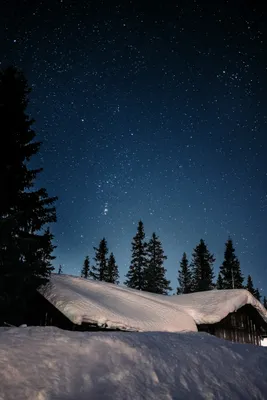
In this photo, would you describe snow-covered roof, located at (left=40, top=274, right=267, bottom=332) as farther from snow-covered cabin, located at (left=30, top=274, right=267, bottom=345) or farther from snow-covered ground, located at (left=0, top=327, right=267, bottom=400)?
snow-covered ground, located at (left=0, top=327, right=267, bottom=400)

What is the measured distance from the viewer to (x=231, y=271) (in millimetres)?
45469

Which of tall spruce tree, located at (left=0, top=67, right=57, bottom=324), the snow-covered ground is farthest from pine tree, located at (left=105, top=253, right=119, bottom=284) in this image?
the snow-covered ground

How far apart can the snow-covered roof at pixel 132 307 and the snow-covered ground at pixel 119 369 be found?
23.4 feet

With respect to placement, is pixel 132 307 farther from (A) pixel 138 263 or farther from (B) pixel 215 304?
(A) pixel 138 263

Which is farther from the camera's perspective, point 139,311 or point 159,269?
point 159,269

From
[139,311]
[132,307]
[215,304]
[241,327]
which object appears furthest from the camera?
[241,327]

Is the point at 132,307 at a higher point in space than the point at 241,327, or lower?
higher

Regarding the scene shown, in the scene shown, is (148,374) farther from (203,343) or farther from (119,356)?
(203,343)

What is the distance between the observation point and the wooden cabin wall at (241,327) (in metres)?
17.3

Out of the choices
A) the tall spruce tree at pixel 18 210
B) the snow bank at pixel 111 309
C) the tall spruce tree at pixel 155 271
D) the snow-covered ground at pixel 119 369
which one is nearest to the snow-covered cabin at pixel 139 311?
the snow bank at pixel 111 309

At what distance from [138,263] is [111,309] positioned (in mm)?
27947

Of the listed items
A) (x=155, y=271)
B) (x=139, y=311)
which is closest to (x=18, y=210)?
(x=139, y=311)

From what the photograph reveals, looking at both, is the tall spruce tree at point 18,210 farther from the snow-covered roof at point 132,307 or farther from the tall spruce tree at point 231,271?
the tall spruce tree at point 231,271

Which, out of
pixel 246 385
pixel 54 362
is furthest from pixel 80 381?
pixel 246 385
